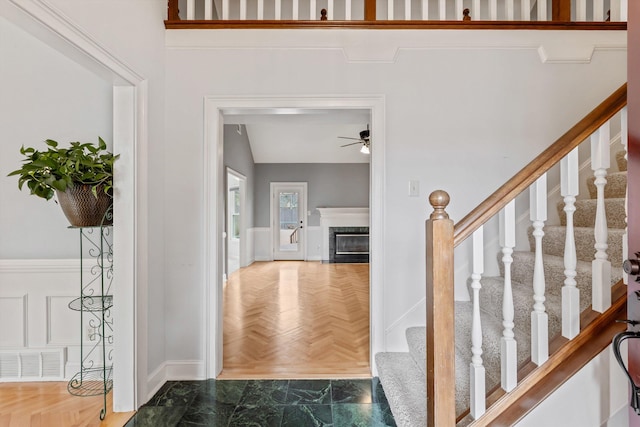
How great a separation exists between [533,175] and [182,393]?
2365mm

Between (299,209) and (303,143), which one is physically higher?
(303,143)

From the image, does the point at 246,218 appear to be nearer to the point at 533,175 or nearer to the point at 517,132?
the point at 517,132

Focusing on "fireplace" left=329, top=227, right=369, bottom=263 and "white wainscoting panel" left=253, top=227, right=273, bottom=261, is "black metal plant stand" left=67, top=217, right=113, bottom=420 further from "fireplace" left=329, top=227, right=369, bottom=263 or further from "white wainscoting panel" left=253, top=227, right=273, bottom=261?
"fireplace" left=329, top=227, right=369, bottom=263

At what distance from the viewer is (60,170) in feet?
5.03

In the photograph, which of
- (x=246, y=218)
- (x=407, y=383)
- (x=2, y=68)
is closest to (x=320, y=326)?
(x=407, y=383)

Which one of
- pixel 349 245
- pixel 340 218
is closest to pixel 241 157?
pixel 340 218

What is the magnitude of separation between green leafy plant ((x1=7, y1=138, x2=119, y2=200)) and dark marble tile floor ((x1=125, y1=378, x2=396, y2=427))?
53.6 inches

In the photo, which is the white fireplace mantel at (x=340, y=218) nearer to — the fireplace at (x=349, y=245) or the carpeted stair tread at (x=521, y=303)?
the fireplace at (x=349, y=245)

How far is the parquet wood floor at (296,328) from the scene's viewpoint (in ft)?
7.34

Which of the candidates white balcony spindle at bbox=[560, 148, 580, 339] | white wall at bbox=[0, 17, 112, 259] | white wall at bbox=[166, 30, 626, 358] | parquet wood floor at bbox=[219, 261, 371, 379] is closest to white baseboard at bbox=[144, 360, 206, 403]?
parquet wood floor at bbox=[219, 261, 371, 379]

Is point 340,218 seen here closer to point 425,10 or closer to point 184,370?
point 425,10

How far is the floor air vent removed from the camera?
80.9 inches

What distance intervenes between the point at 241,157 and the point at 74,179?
466 cm

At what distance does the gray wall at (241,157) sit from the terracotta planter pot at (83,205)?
349 cm
